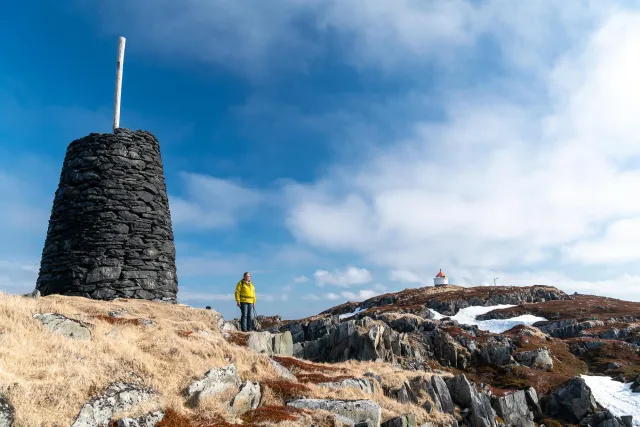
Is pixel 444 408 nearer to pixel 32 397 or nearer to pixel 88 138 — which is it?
pixel 32 397

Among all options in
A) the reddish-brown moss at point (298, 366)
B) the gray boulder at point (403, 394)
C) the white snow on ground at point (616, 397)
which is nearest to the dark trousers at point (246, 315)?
the reddish-brown moss at point (298, 366)

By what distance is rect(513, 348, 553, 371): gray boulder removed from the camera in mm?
41656

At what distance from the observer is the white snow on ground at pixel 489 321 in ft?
214

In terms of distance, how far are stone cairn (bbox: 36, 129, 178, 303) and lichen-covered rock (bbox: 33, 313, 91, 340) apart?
9519 mm

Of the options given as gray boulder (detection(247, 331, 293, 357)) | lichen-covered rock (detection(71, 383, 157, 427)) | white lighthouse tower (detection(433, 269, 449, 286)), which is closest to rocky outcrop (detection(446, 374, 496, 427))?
gray boulder (detection(247, 331, 293, 357))

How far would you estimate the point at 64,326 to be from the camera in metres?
12.3

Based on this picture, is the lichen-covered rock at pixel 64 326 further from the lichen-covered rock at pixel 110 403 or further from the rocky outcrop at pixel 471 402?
the rocky outcrop at pixel 471 402

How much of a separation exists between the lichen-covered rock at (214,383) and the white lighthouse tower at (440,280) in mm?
115047

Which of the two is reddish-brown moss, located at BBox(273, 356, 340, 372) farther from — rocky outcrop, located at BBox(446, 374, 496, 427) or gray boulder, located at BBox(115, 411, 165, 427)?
gray boulder, located at BBox(115, 411, 165, 427)

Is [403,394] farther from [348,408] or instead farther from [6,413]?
[6,413]

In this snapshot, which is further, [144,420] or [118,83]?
[118,83]

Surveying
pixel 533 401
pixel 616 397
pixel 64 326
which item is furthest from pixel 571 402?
pixel 64 326

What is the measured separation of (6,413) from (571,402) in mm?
35990

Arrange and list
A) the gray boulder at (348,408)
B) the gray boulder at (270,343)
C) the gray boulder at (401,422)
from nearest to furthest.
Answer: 1. the gray boulder at (348,408)
2. the gray boulder at (401,422)
3. the gray boulder at (270,343)
